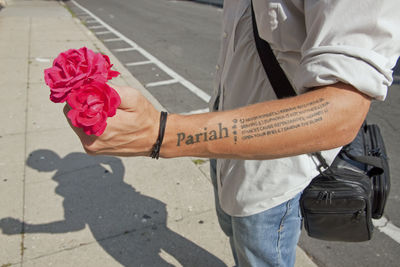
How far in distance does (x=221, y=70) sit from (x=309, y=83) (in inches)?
29.2

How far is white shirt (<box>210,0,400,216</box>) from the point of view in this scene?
2.51ft

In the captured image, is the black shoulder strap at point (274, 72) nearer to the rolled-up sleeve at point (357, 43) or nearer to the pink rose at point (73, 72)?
the rolled-up sleeve at point (357, 43)

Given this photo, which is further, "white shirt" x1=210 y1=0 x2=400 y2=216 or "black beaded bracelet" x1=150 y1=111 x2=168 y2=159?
"black beaded bracelet" x1=150 y1=111 x2=168 y2=159

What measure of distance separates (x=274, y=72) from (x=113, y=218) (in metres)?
2.01

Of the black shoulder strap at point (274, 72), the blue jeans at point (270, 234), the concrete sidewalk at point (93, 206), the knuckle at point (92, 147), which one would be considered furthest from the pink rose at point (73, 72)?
the concrete sidewalk at point (93, 206)

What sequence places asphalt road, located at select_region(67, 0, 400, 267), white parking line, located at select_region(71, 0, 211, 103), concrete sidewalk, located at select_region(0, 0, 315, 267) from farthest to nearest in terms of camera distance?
white parking line, located at select_region(71, 0, 211, 103) < asphalt road, located at select_region(67, 0, 400, 267) < concrete sidewalk, located at select_region(0, 0, 315, 267)

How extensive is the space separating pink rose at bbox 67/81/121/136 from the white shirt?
19.1 inches

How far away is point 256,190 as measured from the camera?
48.4 inches

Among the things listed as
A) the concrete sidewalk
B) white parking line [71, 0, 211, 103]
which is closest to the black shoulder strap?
the concrete sidewalk

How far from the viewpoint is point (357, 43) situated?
30.4 inches

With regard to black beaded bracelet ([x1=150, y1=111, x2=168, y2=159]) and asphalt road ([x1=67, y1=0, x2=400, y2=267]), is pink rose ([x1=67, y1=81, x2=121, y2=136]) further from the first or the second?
asphalt road ([x1=67, y1=0, x2=400, y2=267])

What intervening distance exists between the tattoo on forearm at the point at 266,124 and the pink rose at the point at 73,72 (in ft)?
0.89

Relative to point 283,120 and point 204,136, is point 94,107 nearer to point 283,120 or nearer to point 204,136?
point 204,136

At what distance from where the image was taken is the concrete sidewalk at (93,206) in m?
2.30
